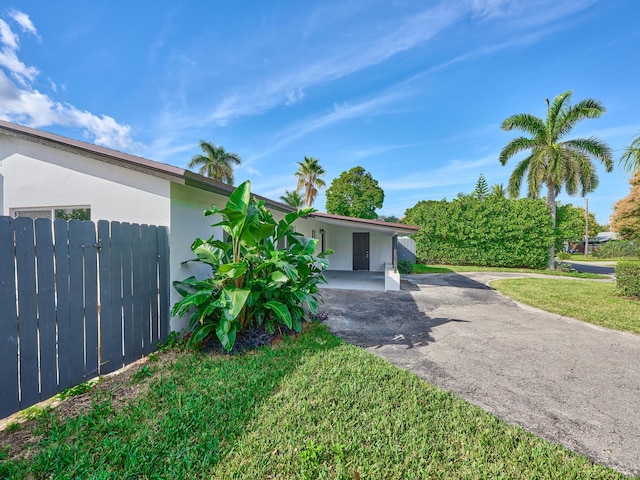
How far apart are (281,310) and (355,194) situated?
79.1 feet

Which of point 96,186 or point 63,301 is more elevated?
point 96,186

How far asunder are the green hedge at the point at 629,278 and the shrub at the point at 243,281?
32.8 feet

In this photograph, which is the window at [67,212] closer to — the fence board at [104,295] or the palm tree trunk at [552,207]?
the fence board at [104,295]

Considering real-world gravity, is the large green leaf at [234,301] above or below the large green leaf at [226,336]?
above

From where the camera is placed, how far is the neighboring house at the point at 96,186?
393cm

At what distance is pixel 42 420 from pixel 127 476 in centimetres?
138

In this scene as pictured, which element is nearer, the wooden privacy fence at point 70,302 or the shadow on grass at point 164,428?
the shadow on grass at point 164,428

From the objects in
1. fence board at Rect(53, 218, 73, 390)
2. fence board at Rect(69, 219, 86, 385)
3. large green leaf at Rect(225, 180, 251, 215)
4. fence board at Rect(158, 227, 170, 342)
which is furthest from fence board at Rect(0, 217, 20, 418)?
large green leaf at Rect(225, 180, 251, 215)

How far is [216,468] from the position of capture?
1835 millimetres

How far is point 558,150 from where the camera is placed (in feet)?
51.7

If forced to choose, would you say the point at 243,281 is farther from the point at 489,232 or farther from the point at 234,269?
the point at 489,232

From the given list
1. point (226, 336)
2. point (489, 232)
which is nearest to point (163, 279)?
point (226, 336)

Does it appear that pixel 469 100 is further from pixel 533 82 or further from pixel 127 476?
pixel 127 476

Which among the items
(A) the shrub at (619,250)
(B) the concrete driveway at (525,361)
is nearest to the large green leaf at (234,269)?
(B) the concrete driveway at (525,361)
